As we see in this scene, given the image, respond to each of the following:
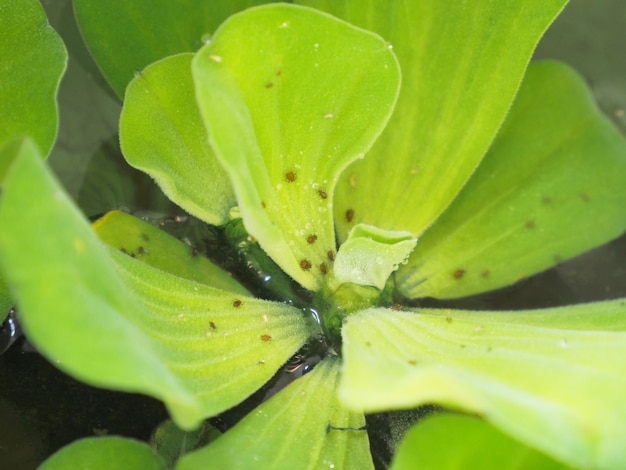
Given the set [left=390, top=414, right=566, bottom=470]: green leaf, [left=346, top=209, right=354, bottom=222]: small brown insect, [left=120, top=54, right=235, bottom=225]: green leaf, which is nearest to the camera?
[left=390, top=414, right=566, bottom=470]: green leaf

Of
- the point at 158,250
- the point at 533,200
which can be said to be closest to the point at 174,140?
the point at 158,250

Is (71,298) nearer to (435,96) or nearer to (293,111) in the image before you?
(293,111)

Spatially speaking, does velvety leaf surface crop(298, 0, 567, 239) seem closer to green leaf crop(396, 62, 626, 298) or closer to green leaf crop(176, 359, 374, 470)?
green leaf crop(396, 62, 626, 298)

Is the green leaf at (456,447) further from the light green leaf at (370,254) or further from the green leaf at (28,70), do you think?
the green leaf at (28,70)

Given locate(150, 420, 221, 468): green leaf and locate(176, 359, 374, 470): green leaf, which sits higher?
locate(176, 359, 374, 470): green leaf

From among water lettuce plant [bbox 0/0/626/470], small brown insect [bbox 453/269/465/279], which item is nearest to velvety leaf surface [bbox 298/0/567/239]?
→ water lettuce plant [bbox 0/0/626/470]

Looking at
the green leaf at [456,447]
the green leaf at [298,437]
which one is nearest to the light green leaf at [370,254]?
the green leaf at [298,437]
